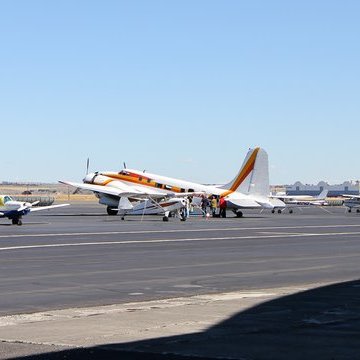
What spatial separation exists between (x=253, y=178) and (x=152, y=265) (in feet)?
171

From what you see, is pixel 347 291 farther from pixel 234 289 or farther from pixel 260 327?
pixel 260 327

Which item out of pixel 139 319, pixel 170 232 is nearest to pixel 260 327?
pixel 139 319

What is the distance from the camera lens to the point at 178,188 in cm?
7962

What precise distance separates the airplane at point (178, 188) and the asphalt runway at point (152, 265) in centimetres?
3104

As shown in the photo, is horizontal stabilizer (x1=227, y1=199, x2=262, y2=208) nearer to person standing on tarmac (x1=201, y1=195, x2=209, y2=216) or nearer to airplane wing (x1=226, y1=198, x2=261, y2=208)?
airplane wing (x1=226, y1=198, x2=261, y2=208)

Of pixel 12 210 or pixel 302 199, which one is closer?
pixel 12 210

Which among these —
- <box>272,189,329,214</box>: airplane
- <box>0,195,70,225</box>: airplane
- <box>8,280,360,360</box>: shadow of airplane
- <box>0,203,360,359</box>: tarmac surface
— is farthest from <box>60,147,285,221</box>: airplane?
<box>8,280,360,360</box>: shadow of airplane

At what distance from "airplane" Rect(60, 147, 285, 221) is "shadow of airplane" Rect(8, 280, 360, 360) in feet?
184

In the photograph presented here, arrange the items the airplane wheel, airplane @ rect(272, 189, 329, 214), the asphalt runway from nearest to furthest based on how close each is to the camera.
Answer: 1. the asphalt runway
2. the airplane wheel
3. airplane @ rect(272, 189, 329, 214)

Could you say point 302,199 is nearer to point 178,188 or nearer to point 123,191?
point 178,188

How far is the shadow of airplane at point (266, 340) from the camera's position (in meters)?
11.6

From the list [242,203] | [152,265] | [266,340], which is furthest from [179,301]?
[242,203]

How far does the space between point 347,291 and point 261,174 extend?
58.9 meters

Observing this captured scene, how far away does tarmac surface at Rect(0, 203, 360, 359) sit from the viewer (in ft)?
40.2
